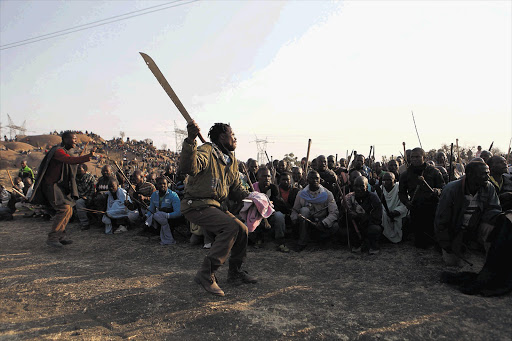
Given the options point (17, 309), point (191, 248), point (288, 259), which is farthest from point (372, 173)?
point (17, 309)

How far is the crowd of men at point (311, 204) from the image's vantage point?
3947mm

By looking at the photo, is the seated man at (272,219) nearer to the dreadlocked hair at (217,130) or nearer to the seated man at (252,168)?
the seated man at (252,168)

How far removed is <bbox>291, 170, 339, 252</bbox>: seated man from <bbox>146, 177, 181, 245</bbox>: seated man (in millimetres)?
2488

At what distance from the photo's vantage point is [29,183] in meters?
10.7

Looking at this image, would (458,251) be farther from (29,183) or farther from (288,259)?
(29,183)

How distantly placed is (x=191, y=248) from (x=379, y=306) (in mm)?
3920

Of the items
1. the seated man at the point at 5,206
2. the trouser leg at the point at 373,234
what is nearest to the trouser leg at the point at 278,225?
the trouser leg at the point at 373,234

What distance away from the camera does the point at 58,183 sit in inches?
246

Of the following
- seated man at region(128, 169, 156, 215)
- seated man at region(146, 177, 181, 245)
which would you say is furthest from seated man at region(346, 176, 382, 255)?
seated man at region(128, 169, 156, 215)

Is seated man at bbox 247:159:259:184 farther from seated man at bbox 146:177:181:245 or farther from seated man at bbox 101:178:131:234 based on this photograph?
seated man at bbox 101:178:131:234

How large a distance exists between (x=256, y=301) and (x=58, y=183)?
459 cm

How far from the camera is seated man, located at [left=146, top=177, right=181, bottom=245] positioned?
22.5ft

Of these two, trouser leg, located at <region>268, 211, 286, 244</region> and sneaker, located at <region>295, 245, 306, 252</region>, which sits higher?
trouser leg, located at <region>268, 211, 286, 244</region>

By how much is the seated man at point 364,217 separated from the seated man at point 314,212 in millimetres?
326
